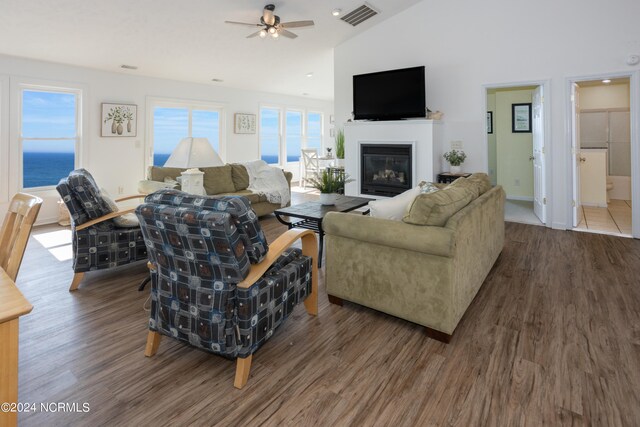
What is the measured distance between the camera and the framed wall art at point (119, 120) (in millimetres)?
5965

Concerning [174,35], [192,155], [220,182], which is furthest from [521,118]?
[192,155]

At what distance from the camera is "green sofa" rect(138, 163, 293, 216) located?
5301 millimetres

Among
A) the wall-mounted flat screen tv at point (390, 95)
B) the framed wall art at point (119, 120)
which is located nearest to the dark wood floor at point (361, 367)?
the wall-mounted flat screen tv at point (390, 95)

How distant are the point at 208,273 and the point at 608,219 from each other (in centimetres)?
601

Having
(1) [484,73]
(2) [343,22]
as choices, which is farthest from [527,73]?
(2) [343,22]

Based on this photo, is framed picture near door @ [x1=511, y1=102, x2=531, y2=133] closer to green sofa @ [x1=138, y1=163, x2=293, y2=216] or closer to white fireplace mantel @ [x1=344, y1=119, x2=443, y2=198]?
white fireplace mantel @ [x1=344, y1=119, x2=443, y2=198]

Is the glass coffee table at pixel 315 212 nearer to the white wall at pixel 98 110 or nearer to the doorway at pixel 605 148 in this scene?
the white wall at pixel 98 110

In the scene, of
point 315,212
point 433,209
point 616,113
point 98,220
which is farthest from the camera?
point 616,113

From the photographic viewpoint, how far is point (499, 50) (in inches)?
206

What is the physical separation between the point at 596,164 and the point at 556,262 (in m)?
3.65

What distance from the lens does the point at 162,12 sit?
4.40m

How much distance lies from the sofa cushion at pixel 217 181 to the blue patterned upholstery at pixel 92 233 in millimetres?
2393

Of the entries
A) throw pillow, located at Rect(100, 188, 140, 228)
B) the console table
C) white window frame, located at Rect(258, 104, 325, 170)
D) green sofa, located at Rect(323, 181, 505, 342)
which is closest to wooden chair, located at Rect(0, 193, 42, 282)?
the console table

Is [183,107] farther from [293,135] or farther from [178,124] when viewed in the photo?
[293,135]
